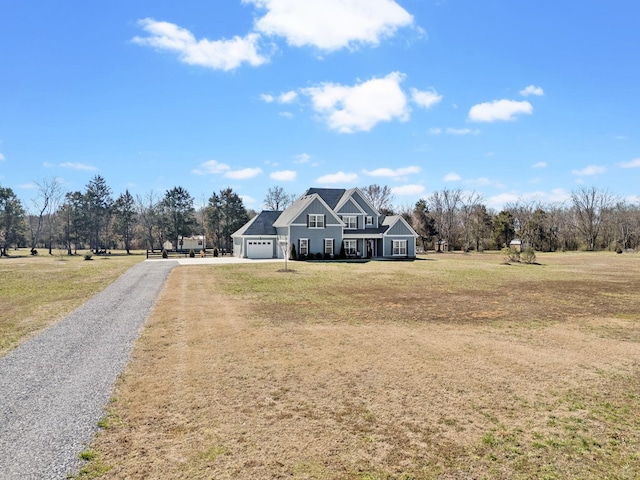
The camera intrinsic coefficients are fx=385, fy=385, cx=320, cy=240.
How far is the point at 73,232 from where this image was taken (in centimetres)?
6150

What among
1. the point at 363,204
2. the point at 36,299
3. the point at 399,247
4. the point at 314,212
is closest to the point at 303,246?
the point at 314,212

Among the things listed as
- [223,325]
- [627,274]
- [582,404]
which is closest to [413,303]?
[223,325]

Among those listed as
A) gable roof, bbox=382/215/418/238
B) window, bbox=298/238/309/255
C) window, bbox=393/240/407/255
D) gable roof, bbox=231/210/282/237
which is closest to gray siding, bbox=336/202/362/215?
gable roof, bbox=382/215/418/238

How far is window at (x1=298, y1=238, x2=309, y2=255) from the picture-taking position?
39000mm

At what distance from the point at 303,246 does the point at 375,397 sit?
32823 mm

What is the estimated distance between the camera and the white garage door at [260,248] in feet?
136

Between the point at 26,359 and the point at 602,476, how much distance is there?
10094 millimetres

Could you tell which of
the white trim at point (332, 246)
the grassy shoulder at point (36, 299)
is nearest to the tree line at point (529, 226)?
the white trim at point (332, 246)

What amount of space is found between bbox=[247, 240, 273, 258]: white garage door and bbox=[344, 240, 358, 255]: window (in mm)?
8147

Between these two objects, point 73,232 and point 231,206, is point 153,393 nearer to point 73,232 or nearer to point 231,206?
point 231,206

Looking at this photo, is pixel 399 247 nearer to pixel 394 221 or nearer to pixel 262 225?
pixel 394 221

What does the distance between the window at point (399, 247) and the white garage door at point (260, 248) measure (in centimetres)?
1387

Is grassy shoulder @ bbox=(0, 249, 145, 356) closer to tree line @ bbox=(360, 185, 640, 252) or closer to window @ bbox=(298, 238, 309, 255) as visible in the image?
window @ bbox=(298, 238, 309, 255)

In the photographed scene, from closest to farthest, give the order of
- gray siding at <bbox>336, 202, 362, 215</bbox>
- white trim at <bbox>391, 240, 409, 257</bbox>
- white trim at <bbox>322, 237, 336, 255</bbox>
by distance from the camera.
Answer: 1. white trim at <bbox>322, 237, 336, 255</bbox>
2. gray siding at <bbox>336, 202, 362, 215</bbox>
3. white trim at <bbox>391, 240, 409, 257</bbox>
